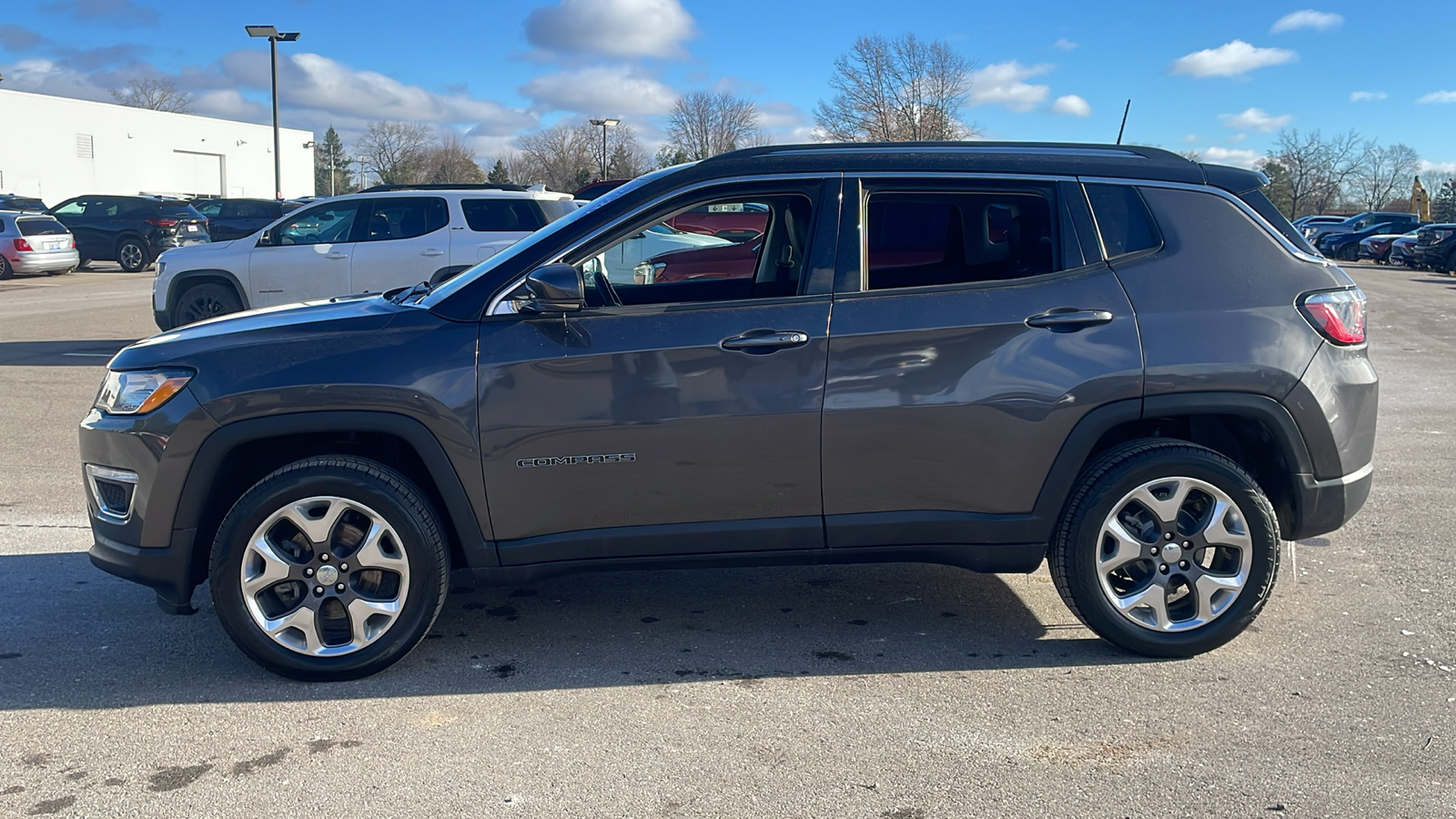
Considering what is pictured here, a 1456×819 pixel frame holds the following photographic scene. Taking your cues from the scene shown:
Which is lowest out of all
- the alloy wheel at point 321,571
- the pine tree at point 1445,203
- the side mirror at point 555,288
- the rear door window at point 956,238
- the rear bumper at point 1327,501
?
the alloy wheel at point 321,571

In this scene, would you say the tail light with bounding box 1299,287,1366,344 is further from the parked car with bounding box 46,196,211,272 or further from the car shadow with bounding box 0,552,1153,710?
the parked car with bounding box 46,196,211,272

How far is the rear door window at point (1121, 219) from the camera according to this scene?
4.21 metres

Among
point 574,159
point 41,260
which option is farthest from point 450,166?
point 41,260

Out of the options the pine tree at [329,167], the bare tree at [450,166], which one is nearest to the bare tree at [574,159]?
the bare tree at [450,166]

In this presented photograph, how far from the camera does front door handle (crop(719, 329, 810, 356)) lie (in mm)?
3996

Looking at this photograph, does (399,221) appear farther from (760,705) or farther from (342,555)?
(760,705)

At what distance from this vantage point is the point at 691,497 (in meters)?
4.06

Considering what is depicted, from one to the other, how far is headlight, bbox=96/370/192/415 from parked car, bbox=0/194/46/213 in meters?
34.6

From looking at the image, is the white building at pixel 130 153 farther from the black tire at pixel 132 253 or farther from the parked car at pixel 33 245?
the parked car at pixel 33 245

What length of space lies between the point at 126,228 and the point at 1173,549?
3023cm

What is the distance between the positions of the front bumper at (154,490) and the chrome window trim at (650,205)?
1.04 m

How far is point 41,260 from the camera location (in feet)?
81.3

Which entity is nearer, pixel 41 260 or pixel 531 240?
pixel 531 240

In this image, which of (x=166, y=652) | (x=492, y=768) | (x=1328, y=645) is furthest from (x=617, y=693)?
(x=1328, y=645)
